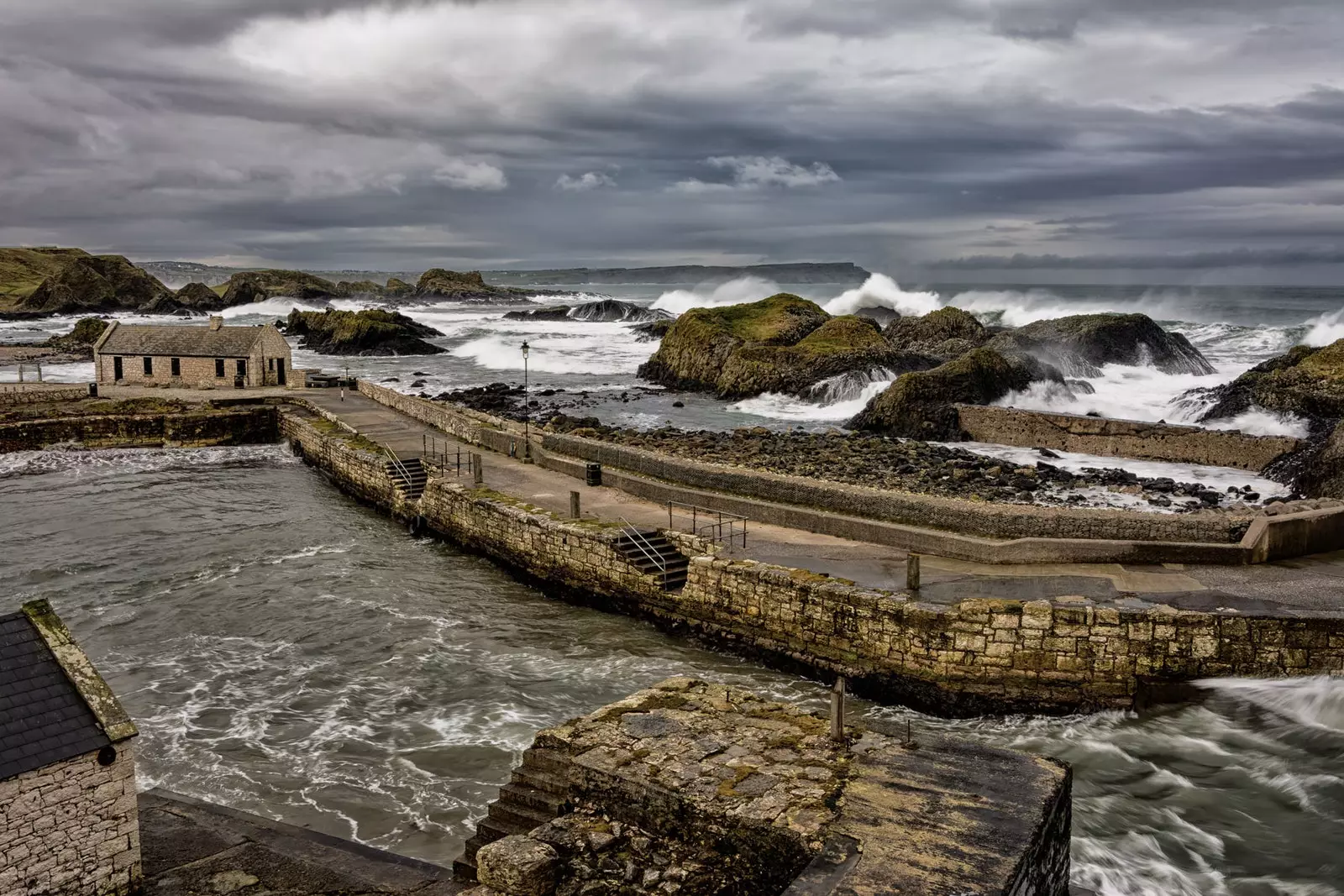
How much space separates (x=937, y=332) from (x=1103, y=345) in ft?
33.9

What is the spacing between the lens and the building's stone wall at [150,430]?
1131 inches

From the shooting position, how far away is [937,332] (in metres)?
50.3

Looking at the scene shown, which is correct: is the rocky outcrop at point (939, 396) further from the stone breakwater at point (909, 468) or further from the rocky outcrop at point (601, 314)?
the rocky outcrop at point (601, 314)

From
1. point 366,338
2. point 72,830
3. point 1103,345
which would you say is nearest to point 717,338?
point 1103,345

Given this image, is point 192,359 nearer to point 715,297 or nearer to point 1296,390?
point 1296,390

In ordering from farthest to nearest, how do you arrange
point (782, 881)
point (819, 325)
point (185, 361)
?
point (819, 325), point (185, 361), point (782, 881)

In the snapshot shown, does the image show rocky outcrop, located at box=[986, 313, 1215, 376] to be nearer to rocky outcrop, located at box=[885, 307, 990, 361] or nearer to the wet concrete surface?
rocky outcrop, located at box=[885, 307, 990, 361]

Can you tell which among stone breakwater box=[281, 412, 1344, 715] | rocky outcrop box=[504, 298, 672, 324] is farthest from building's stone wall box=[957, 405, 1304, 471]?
rocky outcrop box=[504, 298, 672, 324]

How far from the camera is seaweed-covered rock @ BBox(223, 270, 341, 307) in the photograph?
13075 cm

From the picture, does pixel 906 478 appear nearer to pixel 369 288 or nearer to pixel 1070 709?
pixel 1070 709

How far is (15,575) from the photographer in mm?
16750

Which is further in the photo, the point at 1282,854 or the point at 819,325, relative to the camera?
the point at 819,325

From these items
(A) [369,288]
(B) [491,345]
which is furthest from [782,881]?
(A) [369,288]

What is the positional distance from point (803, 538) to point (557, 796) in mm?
8345
